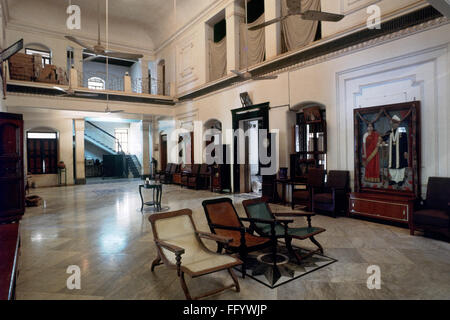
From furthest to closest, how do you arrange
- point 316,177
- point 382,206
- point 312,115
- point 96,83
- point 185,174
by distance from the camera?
point 96,83 → point 185,174 → point 312,115 → point 316,177 → point 382,206

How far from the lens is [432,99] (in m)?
5.02

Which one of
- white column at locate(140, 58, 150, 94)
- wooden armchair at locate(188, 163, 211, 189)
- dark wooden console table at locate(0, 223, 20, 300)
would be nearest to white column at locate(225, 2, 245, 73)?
wooden armchair at locate(188, 163, 211, 189)

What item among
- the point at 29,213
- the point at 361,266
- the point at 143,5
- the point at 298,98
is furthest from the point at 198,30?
the point at 361,266

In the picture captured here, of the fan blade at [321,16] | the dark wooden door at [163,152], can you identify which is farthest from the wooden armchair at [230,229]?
the dark wooden door at [163,152]

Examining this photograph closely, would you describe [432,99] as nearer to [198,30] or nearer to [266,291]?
[266,291]

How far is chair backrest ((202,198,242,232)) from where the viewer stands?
3752 millimetres

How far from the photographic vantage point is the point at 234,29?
9.59 meters

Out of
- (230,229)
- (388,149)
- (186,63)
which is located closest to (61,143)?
(186,63)

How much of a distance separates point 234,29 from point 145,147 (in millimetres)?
8711

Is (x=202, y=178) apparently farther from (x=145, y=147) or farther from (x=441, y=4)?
(x=441, y=4)

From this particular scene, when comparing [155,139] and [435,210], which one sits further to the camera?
[155,139]

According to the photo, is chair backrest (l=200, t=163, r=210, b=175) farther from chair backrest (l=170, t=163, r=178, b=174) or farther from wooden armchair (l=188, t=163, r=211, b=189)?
chair backrest (l=170, t=163, r=178, b=174)

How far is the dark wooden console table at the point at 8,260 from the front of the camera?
6.80ft
